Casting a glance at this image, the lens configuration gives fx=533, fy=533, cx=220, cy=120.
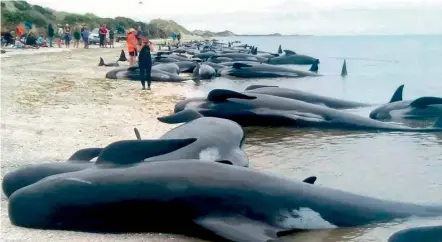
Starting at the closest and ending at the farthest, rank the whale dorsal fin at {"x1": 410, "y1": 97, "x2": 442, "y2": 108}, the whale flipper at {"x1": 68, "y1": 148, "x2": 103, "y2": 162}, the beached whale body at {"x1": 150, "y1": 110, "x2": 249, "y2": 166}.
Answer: the whale flipper at {"x1": 68, "y1": 148, "x2": 103, "y2": 162}, the beached whale body at {"x1": 150, "y1": 110, "x2": 249, "y2": 166}, the whale dorsal fin at {"x1": 410, "y1": 97, "x2": 442, "y2": 108}

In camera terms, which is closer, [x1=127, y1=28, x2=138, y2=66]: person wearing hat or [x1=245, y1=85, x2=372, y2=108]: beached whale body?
[x1=245, y1=85, x2=372, y2=108]: beached whale body

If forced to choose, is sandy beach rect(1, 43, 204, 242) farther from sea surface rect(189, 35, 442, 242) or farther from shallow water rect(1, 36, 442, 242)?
sea surface rect(189, 35, 442, 242)

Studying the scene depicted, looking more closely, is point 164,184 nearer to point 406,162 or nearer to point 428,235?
point 428,235

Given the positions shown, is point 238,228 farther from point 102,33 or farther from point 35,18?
point 35,18

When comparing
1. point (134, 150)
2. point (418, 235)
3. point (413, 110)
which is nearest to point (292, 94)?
point (413, 110)

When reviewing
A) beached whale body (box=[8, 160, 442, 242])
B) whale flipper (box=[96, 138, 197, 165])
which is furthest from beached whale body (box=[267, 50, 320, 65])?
beached whale body (box=[8, 160, 442, 242])

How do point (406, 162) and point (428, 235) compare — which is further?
point (406, 162)

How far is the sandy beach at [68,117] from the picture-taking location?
19.0ft

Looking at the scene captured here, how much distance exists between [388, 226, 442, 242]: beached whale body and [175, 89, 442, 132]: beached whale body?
6.30 m

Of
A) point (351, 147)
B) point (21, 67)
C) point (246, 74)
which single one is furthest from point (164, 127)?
point (21, 67)

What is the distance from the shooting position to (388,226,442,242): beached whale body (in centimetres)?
426

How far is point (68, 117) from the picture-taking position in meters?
10.9

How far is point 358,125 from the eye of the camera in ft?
35.4

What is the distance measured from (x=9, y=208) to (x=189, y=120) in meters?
4.34
